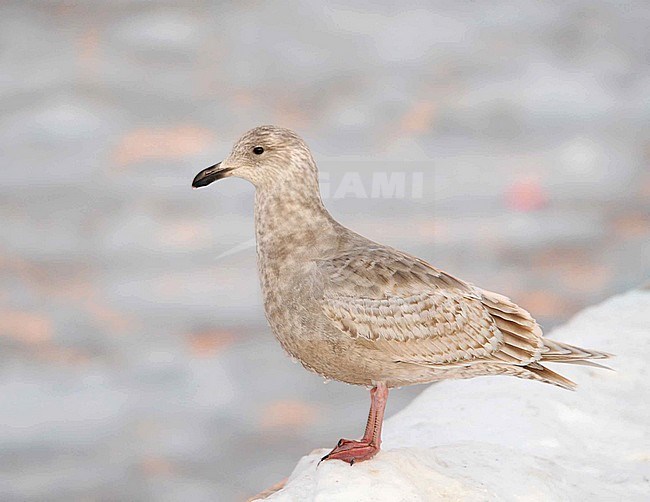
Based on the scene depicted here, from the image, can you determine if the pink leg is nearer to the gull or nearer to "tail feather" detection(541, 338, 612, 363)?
the gull

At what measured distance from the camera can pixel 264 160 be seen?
1.65 m

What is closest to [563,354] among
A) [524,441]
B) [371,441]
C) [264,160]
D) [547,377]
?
[547,377]

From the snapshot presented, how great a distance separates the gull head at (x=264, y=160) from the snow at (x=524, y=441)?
58 centimetres

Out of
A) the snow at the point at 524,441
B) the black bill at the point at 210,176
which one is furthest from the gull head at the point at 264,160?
the snow at the point at 524,441

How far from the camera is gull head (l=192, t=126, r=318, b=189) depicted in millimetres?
1645

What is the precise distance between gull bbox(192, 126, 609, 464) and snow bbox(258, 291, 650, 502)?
102mm

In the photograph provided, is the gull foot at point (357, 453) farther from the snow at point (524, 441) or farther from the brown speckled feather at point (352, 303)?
the brown speckled feather at point (352, 303)

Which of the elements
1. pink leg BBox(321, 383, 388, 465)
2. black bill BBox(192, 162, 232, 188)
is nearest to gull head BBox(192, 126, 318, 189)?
black bill BBox(192, 162, 232, 188)

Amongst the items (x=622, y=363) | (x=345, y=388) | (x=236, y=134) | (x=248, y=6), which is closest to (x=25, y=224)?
(x=236, y=134)

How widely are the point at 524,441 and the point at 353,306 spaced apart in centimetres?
86

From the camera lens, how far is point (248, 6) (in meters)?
2.85

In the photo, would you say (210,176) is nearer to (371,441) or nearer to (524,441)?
(371,441)

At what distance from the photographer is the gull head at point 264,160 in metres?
1.64

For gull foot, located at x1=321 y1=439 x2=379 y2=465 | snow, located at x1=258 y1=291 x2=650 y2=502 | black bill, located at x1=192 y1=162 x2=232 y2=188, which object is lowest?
snow, located at x1=258 y1=291 x2=650 y2=502
